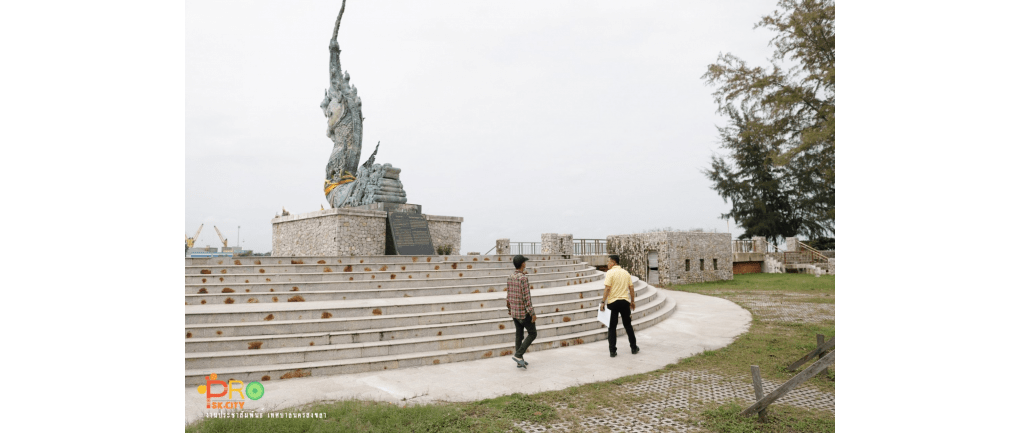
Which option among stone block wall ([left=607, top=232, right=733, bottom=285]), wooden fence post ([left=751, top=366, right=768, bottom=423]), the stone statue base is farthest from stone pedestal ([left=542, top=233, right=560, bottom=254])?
wooden fence post ([left=751, top=366, right=768, bottom=423])

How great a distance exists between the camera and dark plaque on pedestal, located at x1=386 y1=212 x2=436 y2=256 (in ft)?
52.3

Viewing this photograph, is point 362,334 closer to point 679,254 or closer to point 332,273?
point 332,273

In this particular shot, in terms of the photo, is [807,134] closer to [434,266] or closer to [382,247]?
[434,266]

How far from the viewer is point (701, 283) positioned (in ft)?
71.7

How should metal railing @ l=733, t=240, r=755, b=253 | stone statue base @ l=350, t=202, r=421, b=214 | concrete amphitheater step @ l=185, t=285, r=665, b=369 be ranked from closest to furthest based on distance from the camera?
concrete amphitheater step @ l=185, t=285, r=665, b=369 → stone statue base @ l=350, t=202, r=421, b=214 → metal railing @ l=733, t=240, r=755, b=253

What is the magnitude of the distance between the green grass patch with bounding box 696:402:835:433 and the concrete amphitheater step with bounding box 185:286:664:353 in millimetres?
4129

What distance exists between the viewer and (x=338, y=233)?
49.1 ft

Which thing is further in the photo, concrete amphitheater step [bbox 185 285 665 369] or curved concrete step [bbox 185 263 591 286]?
curved concrete step [bbox 185 263 591 286]

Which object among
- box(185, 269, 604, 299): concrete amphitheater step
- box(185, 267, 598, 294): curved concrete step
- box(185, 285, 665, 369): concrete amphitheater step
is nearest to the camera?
box(185, 285, 665, 369): concrete amphitheater step

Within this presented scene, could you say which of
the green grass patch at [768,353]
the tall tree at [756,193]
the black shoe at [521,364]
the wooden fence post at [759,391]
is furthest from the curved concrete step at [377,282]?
the tall tree at [756,193]

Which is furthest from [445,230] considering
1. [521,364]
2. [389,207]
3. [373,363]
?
[521,364]

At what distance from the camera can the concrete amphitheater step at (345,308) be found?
7051mm

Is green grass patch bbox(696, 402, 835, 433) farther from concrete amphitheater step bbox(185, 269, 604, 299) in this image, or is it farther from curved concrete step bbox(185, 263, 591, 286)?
curved concrete step bbox(185, 263, 591, 286)

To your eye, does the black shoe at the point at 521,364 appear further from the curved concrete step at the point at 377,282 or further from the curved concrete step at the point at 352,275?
the curved concrete step at the point at 352,275
